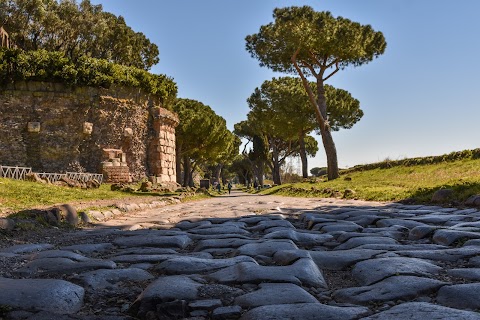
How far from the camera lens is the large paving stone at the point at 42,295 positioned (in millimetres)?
2111

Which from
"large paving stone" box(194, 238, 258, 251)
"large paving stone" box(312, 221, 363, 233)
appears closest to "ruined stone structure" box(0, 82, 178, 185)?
"large paving stone" box(312, 221, 363, 233)

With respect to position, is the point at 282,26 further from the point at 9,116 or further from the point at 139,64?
the point at 139,64

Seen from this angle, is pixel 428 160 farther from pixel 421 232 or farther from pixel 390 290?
pixel 390 290

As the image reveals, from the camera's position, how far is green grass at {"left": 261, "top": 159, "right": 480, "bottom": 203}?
891cm

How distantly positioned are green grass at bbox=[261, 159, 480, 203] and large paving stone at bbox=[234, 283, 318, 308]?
243 inches

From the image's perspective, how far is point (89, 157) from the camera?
18.2m

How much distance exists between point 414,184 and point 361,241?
10.0 m

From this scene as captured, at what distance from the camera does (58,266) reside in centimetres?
308

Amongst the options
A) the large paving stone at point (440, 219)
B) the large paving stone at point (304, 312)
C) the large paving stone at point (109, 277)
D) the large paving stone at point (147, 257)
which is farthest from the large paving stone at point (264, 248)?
the large paving stone at point (440, 219)

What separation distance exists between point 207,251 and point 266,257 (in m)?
0.65

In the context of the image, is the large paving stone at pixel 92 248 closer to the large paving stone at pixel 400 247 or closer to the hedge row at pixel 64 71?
the large paving stone at pixel 400 247

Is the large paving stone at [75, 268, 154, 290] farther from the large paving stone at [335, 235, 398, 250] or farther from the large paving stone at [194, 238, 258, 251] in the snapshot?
the large paving stone at [335, 235, 398, 250]

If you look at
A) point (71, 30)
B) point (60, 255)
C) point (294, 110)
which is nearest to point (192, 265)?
point (60, 255)

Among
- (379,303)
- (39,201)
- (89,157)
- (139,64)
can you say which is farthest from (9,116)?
(139,64)
